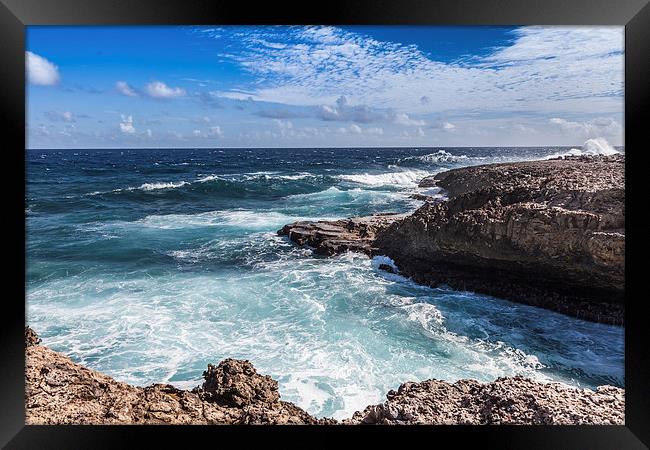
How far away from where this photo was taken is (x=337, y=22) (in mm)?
2352

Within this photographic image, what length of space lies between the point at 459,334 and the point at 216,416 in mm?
2970

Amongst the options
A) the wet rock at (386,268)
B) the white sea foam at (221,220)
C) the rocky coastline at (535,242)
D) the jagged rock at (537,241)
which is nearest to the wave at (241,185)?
the white sea foam at (221,220)

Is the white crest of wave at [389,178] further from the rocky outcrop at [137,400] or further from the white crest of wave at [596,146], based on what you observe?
the rocky outcrop at [137,400]

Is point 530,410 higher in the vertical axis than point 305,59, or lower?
lower

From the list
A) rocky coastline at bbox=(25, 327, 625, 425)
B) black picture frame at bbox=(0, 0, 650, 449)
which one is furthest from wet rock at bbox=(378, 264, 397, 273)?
black picture frame at bbox=(0, 0, 650, 449)

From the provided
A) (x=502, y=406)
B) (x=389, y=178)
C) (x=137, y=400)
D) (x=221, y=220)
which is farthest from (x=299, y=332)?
(x=389, y=178)

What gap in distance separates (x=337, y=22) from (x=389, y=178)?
1473cm

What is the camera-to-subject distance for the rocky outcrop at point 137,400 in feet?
8.33

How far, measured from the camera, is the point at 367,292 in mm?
Result: 5570

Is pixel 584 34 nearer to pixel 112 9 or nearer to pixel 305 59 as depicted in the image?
pixel 305 59

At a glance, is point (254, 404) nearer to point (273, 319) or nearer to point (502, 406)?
point (502, 406)

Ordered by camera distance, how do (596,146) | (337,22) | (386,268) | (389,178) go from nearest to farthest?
(337,22) < (386,268) < (596,146) < (389,178)

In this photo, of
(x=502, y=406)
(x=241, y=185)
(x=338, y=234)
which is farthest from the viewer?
(x=241, y=185)

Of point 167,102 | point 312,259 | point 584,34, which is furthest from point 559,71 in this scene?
point 167,102
